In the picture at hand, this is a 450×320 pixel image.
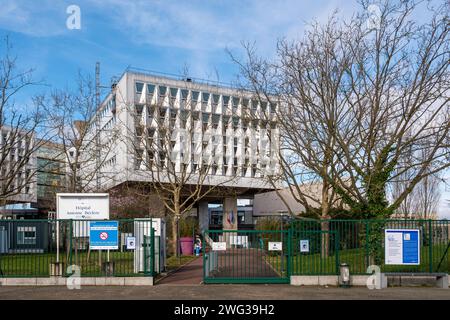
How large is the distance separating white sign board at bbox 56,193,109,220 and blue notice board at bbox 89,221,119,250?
226cm

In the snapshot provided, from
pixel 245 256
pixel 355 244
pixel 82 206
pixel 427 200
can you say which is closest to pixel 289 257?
pixel 245 256

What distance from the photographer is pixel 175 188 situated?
3497 centimetres

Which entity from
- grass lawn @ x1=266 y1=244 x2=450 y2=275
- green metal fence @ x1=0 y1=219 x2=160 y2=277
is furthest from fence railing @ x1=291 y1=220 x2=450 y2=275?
green metal fence @ x1=0 y1=219 x2=160 y2=277

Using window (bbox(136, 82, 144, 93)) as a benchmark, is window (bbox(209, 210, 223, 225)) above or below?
below

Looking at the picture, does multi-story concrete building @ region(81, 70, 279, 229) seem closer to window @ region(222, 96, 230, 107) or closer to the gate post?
window @ region(222, 96, 230, 107)

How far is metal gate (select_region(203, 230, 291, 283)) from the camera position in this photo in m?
18.3

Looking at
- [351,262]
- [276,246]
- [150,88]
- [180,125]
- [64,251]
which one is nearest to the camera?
[276,246]

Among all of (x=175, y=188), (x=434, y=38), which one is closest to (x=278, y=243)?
(x=434, y=38)

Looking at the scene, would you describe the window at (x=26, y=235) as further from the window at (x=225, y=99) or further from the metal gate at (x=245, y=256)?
the window at (x=225, y=99)

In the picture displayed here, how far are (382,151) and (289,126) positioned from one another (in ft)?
15.1

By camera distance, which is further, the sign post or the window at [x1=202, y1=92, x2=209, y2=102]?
the window at [x1=202, y1=92, x2=209, y2=102]

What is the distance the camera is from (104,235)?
60.1 ft

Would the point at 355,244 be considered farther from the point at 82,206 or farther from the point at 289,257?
the point at 82,206

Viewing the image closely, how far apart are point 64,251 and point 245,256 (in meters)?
6.41
